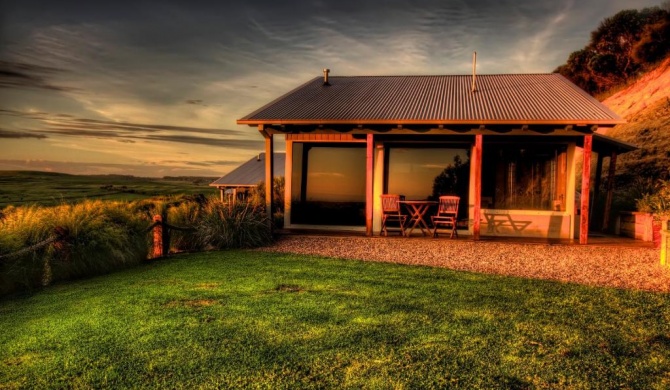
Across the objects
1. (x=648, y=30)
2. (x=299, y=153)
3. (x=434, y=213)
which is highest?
(x=648, y=30)

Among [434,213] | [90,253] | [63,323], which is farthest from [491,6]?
[63,323]

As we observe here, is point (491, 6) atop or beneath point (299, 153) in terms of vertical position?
atop

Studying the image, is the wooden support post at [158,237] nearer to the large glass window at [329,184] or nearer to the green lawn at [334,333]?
the green lawn at [334,333]

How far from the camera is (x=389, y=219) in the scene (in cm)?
1330

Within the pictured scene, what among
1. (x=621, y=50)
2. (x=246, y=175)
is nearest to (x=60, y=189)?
(x=246, y=175)

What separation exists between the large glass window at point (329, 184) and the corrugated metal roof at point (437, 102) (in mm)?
1483

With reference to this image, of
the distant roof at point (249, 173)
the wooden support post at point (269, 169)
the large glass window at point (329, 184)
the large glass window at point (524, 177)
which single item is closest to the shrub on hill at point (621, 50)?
the distant roof at point (249, 173)

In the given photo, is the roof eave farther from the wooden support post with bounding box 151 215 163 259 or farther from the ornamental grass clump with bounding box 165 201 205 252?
the wooden support post with bounding box 151 215 163 259

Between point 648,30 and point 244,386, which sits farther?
point 648,30

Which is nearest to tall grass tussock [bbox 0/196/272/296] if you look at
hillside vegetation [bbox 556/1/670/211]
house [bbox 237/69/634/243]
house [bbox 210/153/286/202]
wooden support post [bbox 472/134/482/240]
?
house [bbox 237/69/634/243]

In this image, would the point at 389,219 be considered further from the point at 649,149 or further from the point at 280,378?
the point at 649,149

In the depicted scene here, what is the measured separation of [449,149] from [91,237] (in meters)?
8.88

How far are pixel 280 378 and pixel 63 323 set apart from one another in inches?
121

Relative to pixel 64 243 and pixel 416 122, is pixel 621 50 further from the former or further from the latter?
pixel 64 243
